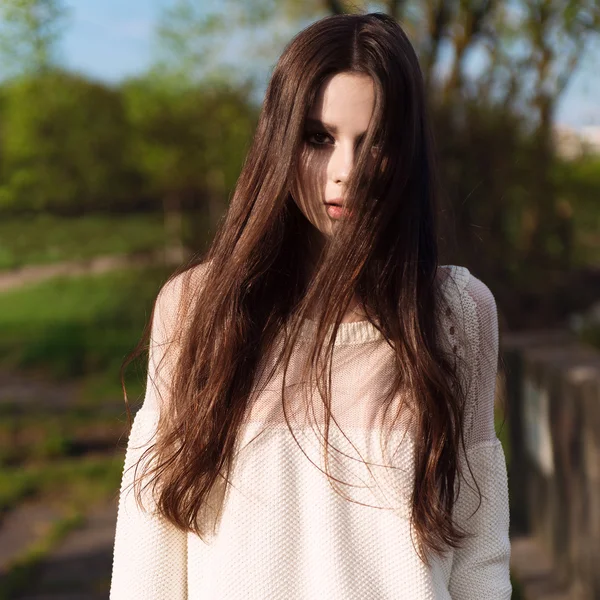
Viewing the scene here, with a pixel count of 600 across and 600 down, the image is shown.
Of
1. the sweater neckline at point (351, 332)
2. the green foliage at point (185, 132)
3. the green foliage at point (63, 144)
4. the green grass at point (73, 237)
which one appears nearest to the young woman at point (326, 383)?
the sweater neckline at point (351, 332)

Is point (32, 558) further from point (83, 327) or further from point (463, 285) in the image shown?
point (83, 327)

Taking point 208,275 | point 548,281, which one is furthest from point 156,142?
point 208,275

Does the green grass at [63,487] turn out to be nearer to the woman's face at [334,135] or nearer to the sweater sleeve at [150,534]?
the sweater sleeve at [150,534]

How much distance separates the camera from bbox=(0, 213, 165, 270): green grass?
6.95m

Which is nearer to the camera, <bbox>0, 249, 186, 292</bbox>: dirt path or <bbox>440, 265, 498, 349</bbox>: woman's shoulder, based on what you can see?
<bbox>440, 265, 498, 349</bbox>: woman's shoulder

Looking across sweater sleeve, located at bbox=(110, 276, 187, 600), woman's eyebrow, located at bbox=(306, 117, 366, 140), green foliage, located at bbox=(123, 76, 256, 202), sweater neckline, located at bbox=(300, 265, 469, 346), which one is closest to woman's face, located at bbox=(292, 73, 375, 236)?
woman's eyebrow, located at bbox=(306, 117, 366, 140)

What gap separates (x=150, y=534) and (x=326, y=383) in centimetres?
40

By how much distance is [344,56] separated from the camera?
162cm

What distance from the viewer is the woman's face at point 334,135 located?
1.60 m

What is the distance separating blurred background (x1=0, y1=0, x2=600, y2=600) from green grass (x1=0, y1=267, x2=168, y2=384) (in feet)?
0.05

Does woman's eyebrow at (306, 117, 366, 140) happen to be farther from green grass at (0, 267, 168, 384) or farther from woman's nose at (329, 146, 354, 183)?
green grass at (0, 267, 168, 384)

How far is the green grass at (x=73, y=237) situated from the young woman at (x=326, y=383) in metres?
Answer: 5.47

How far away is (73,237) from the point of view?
7.31 m

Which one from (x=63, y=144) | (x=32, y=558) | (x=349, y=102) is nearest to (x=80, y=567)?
(x=32, y=558)
